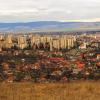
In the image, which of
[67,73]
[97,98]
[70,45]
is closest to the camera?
[97,98]

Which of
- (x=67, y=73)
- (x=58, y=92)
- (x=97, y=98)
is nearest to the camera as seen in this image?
(x=97, y=98)

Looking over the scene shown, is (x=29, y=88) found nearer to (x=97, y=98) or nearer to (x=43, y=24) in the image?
(x=97, y=98)

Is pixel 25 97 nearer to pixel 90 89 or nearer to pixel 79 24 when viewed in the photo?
pixel 90 89

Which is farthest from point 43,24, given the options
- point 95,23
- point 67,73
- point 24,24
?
point 67,73

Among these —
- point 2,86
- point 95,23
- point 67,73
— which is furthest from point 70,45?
point 95,23

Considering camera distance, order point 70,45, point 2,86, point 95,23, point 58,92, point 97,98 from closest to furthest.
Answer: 1. point 97,98
2. point 58,92
3. point 2,86
4. point 70,45
5. point 95,23

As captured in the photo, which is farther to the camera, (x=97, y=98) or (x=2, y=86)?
(x=2, y=86)
